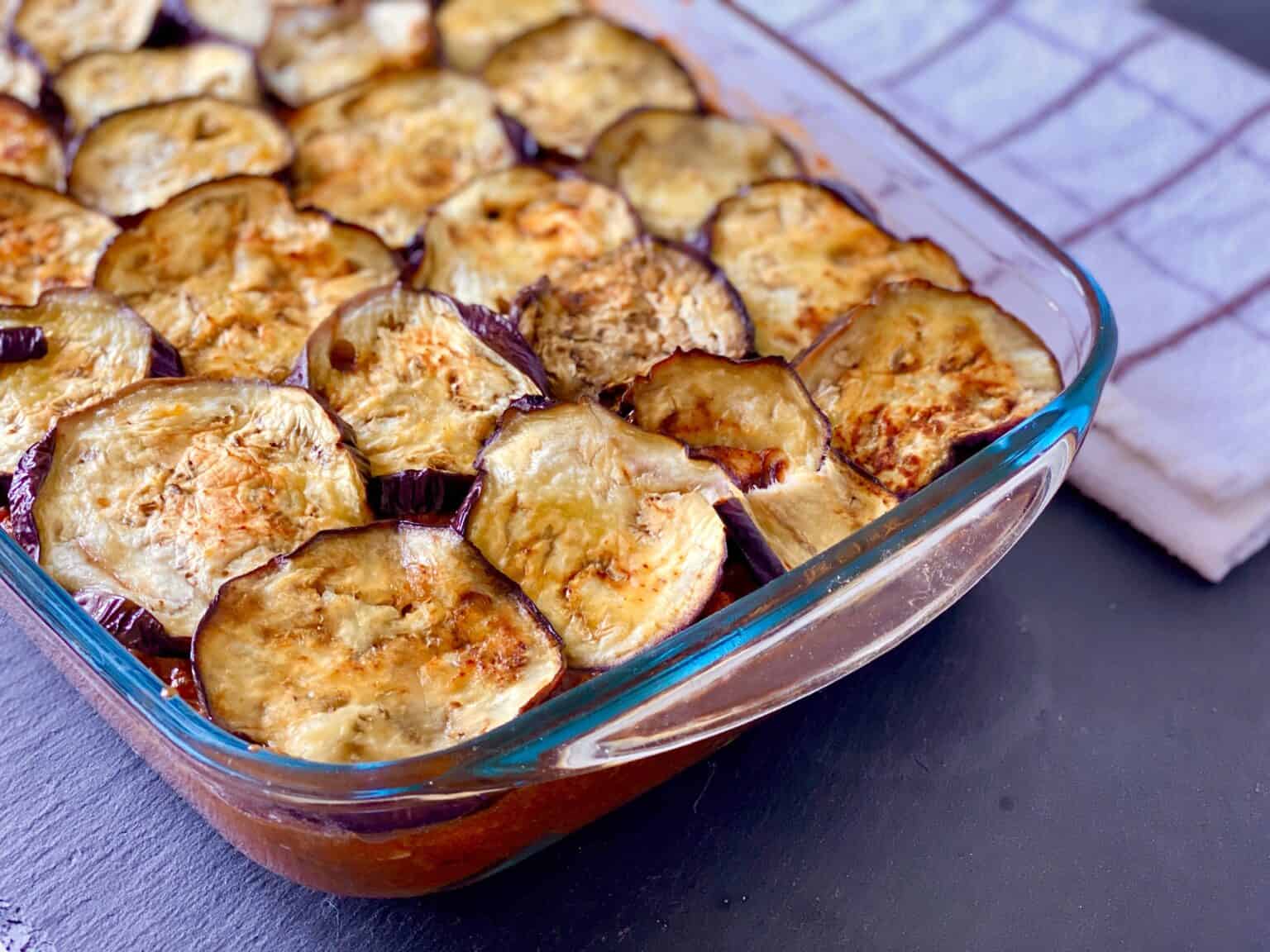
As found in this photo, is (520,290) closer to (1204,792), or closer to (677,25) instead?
(677,25)

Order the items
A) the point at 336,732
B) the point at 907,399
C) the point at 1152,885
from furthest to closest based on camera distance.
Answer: the point at 907,399 < the point at 1152,885 < the point at 336,732

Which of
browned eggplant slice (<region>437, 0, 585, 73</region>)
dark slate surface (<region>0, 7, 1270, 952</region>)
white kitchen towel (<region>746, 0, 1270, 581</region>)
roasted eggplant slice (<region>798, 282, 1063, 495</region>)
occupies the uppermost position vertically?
browned eggplant slice (<region>437, 0, 585, 73</region>)

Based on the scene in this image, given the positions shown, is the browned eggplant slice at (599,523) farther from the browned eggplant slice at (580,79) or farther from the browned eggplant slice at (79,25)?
the browned eggplant slice at (79,25)

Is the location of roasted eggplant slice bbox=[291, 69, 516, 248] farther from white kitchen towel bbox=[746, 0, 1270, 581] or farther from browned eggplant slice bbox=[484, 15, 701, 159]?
white kitchen towel bbox=[746, 0, 1270, 581]

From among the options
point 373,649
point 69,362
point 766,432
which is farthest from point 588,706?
point 69,362

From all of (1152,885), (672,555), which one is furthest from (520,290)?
(1152,885)

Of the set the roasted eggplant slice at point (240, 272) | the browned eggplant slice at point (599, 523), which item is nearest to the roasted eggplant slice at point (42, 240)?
the roasted eggplant slice at point (240, 272)

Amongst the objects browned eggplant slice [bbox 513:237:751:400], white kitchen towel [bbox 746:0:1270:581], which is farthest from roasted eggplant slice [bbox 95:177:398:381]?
white kitchen towel [bbox 746:0:1270:581]
